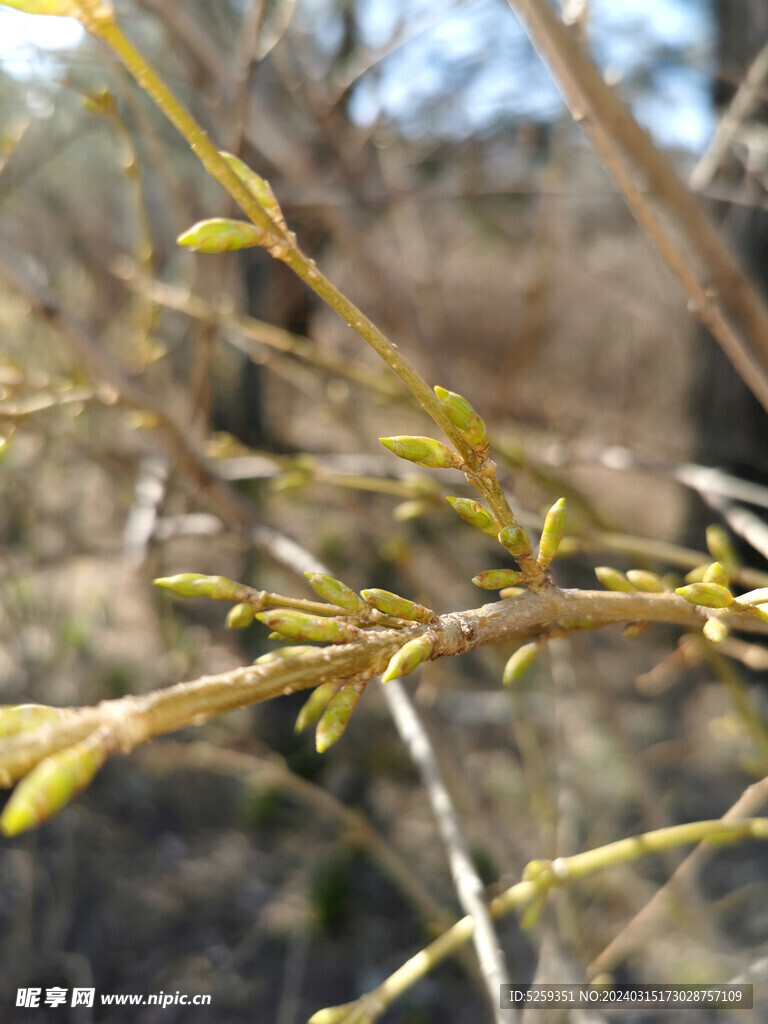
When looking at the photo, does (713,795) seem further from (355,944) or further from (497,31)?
(497,31)

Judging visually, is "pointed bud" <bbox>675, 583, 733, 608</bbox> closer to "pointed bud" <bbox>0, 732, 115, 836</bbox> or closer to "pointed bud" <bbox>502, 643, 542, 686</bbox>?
"pointed bud" <bbox>502, 643, 542, 686</bbox>

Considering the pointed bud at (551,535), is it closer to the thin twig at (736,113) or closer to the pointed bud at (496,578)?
the pointed bud at (496,578)

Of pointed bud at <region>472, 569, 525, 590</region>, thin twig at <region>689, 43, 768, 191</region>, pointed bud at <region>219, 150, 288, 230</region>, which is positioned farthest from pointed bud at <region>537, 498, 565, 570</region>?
thin twig at <region>689, 43, 768, 191</region>

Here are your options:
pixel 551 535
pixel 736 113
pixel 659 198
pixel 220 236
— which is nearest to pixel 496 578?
pixel 551 535

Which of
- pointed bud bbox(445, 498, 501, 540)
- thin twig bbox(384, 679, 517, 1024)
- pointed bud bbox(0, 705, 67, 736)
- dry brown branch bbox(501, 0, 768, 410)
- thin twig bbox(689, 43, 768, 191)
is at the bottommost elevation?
thin twig bbox(384, 679, 517, 1024)

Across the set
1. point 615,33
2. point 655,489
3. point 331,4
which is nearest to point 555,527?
point 615,33

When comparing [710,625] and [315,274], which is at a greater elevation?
[315,274]

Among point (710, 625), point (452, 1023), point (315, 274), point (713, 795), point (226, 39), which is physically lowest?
point (452, 1023)

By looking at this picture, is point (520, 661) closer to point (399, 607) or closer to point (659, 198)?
point (399, 607)
